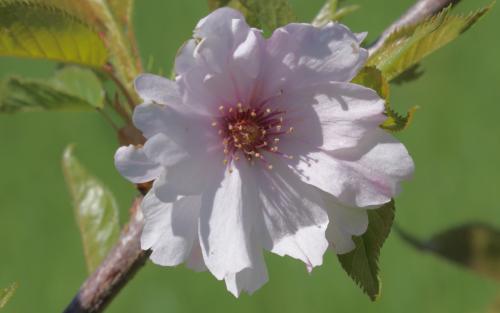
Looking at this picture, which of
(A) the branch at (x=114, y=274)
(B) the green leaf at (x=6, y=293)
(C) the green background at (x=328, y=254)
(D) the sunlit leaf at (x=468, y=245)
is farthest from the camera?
(C) the green background at (x=328, y=254)

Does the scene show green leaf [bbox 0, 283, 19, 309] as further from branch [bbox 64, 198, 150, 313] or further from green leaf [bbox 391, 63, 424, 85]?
green leaf [bbox 391, 63, 424, 85]

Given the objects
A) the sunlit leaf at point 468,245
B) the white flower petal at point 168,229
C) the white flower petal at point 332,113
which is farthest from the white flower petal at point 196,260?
the sunlit leaf at point 468,245

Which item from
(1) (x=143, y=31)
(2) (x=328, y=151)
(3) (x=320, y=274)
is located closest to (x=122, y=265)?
(2) (x=328, y=151)

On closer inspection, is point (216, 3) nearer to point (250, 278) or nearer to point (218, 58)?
point (218, 58)

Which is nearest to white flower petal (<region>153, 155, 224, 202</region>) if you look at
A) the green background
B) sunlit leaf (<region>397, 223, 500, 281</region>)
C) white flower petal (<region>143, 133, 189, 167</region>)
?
white flower petal (<region>143, 133, 189, 167</region>)

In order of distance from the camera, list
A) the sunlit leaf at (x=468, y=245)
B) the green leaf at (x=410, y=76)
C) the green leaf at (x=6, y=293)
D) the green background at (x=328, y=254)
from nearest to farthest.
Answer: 1. the green leaf at (x=6, y=293)
2. the green leaf at (x=410, y=76)
3. the sunlit leaf at (x=468, y=245)
4. the green background at (x=328, y=254)

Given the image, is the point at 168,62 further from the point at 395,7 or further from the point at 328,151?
the point at 328,151

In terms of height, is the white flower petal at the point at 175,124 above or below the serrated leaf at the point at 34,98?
above

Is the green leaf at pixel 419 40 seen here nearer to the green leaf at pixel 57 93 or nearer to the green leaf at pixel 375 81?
the green leaf at pixel 375 81
